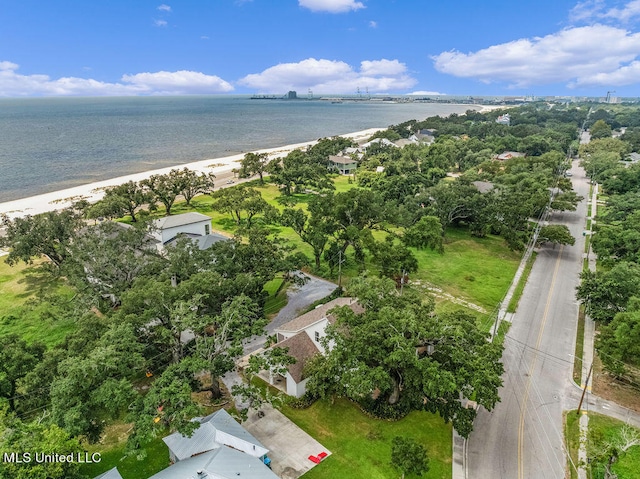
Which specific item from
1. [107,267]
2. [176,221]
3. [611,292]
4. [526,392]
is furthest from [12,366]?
[611,292]

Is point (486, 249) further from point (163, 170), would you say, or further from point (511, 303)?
point (163, 170)

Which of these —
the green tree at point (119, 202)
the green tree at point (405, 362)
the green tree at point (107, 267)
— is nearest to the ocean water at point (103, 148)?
the green tree at point (119, 202)

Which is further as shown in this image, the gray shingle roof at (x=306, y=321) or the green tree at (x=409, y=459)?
the gray shingle roof at (x=306, y=321)

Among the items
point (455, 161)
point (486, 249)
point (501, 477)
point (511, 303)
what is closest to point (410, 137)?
point (455, 161)

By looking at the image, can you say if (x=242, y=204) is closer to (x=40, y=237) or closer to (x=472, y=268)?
(x=40, y=237)

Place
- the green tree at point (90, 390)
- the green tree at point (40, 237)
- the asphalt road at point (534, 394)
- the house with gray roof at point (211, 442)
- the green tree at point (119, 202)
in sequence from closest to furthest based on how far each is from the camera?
the green tree at point (90, 390) → the house with gray roof at point (211, 442) → the asphalt road at point (534, 394) → the green tree at point (40, 237) → the green tree at point (119, 202)

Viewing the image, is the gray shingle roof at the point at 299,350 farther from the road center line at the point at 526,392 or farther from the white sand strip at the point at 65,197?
the white sand strip at the point at 65,197

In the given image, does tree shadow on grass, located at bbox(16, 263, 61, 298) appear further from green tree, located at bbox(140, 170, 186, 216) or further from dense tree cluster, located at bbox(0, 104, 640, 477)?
green tree, located at bbox(140, 170, 186, 216)
